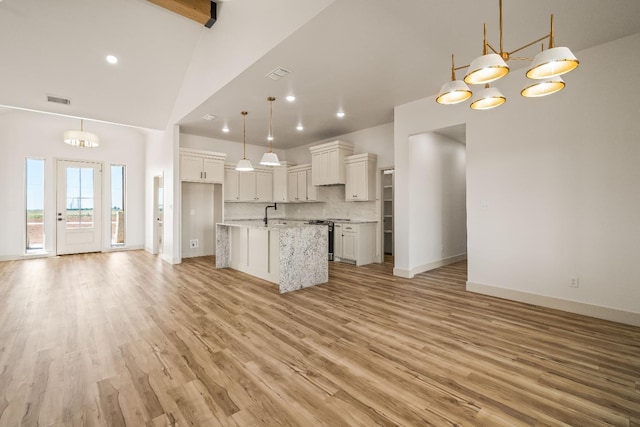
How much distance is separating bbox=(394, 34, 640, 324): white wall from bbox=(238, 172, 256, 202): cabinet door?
5.12 meters

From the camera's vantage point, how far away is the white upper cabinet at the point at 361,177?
20.3ft

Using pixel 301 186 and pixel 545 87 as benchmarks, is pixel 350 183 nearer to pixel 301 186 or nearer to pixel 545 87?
pixel 301 186

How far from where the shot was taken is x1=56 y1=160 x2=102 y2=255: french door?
713 cm

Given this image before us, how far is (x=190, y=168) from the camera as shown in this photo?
6426mm

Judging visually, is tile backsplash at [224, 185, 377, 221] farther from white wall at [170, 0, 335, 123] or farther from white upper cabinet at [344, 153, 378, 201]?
white wall at [170, 0, 335, 123]

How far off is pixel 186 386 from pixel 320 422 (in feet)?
3.27

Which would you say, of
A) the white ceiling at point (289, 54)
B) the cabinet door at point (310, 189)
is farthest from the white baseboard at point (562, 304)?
the cabinet door at point (310, 189)

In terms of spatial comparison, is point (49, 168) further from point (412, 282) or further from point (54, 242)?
point (412, 282)

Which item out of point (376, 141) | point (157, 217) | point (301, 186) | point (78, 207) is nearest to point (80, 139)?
point (78, 207)

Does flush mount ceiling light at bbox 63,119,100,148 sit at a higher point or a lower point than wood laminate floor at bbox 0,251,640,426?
higher

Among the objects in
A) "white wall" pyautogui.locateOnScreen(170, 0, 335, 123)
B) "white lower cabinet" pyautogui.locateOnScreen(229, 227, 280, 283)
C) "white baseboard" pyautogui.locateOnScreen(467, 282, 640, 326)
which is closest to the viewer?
"white wall" pyautogui.locateOnScreen(170, 0, 335, 123)

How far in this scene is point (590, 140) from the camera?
3.21 m

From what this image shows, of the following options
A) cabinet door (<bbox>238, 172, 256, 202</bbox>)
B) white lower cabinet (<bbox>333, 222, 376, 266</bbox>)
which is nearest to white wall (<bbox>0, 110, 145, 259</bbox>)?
cabinet door (<bbox>238, 172, 256, 202</bbox>)

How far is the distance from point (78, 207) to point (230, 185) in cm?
407
